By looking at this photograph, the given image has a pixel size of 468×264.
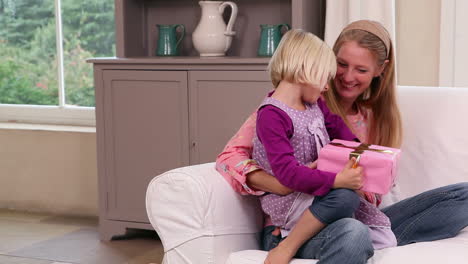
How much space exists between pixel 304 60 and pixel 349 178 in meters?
0.31

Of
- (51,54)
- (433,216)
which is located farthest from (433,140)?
(51,54)

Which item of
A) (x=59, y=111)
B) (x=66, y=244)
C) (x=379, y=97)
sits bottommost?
(x=66, y=244)

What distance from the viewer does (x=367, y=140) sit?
2.18m

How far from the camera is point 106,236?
336 cm

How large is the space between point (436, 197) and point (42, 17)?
2.73m

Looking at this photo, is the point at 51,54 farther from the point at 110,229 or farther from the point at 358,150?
the point at 358,150

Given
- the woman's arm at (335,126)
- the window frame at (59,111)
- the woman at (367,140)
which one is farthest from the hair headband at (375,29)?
the window frame at (59,111)

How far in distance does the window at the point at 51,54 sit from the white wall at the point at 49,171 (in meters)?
0.16

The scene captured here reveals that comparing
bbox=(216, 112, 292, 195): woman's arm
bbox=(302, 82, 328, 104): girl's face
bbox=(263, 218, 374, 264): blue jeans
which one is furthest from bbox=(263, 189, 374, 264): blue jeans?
bbox=(302, 82, 328, 104): girl's face

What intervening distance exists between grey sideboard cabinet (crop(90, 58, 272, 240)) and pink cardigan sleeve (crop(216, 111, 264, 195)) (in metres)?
0.98

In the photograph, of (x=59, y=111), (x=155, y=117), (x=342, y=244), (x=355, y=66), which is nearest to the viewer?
(x=342, y=244)

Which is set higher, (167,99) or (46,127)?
(167,99)

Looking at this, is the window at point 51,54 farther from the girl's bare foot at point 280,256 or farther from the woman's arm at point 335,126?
the girl's bare foot at point 280,256

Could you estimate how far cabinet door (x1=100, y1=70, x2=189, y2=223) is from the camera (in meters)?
3.17
